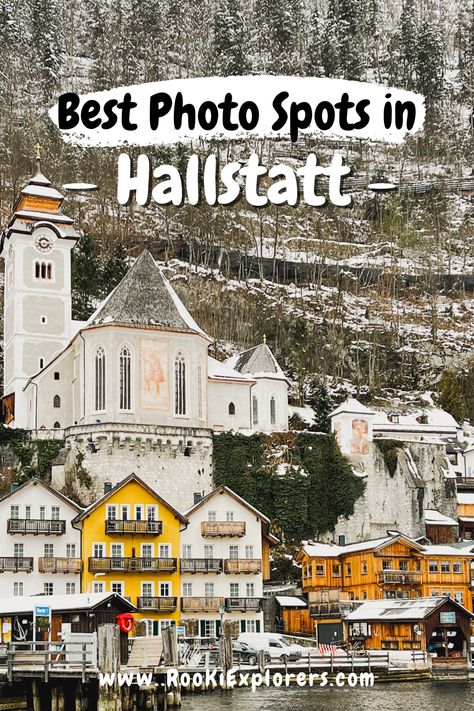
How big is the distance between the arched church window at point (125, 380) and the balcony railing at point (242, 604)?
650 inches

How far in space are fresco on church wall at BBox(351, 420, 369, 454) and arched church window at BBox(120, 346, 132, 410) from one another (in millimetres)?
15609

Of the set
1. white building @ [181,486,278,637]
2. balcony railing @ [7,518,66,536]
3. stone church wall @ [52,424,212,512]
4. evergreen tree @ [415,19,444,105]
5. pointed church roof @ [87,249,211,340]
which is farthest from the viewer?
evergreen tree @ [415,19,444,105]

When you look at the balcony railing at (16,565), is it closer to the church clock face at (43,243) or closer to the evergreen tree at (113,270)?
the church clock face at (43,243)

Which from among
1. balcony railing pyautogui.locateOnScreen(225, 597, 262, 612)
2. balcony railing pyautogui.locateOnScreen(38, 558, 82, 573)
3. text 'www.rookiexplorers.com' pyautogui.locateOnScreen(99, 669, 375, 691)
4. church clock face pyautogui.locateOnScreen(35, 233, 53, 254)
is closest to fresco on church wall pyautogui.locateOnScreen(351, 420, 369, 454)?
balcony railing pyautogui.locateOnScreen(225, 597, 262, 612)

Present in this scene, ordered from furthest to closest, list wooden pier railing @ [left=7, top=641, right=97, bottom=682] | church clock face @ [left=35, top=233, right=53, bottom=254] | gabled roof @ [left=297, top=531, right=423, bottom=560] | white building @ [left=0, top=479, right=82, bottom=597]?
church clock face @ [left=35, top=233, right=53, bottom=254] < gabled roof @ [left=297, top=531, right=423, bottom=560] < white building @ [left=0, top=479, right=82, bottom=597] < wooden pier railing @ [left=7, top=641, right=97, bottom=682]

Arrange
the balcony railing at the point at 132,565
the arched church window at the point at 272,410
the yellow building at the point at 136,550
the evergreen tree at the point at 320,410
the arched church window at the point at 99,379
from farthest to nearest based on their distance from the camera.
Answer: the evergreen tree at the point at 320,410, the arched church window at the point at 272,410, the arched church window at the point at 99,379, the yellow building at the point at 136,550, the balcony railing at the point at 132,565

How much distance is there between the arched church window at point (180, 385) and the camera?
263 feet

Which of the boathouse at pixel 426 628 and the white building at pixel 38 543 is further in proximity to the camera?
the white building at pixel 38 543

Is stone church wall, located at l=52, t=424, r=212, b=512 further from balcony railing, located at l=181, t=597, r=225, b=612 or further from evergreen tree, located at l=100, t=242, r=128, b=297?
evergreen tree, located at l=100, t=242, r=128, b=297

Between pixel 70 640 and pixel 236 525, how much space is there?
960 inches

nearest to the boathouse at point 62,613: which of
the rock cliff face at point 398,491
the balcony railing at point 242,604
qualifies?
the balcony railing at point 242,604

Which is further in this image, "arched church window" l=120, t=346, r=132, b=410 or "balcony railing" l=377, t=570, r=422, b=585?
"arched church window" l=120, t=346, r=132, b=410

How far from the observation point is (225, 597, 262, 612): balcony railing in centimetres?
6694

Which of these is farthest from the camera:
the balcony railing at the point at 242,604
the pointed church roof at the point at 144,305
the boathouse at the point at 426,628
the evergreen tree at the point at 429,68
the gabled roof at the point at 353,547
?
the evergreen tree at the point at 429,68
